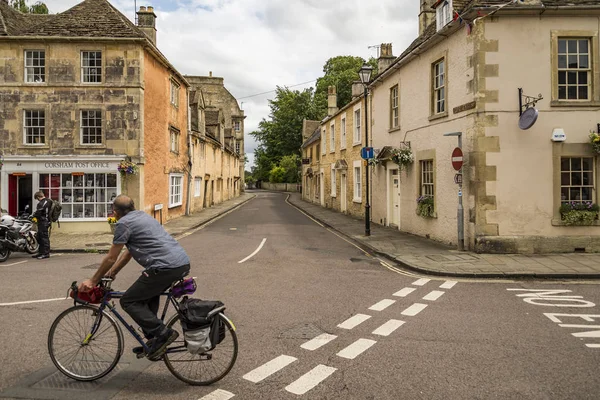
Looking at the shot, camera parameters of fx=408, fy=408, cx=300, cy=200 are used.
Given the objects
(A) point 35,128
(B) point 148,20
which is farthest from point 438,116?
(B) point 148,20

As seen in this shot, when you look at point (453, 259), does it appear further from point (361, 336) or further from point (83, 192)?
point (83, 192)

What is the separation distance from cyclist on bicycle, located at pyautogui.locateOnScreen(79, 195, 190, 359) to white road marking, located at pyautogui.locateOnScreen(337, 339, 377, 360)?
6.54 ft

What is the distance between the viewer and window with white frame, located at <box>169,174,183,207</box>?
22.8 meters

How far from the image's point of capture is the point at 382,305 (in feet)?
23.0

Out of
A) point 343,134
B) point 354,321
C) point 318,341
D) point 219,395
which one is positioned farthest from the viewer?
point 343,134

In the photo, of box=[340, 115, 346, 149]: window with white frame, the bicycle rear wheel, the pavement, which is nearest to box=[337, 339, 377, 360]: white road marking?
the bicycle rear wheel

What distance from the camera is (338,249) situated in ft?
43.2

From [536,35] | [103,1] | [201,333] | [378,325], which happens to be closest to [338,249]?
[378,325]

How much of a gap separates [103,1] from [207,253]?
49.0 feet

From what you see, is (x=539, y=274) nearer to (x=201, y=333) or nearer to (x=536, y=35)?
(x=536, y=35)

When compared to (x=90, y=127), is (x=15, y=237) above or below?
below

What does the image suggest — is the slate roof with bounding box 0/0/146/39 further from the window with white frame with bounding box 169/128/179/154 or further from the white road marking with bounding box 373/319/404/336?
the white road marking with bounding box 373/319/404/336

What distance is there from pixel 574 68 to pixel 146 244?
12.8 meters

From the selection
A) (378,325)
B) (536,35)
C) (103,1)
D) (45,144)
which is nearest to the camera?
(378,325)
